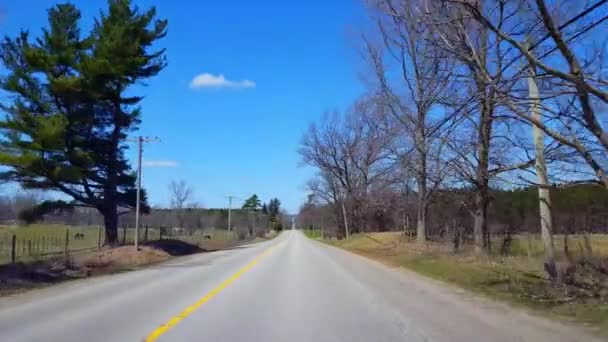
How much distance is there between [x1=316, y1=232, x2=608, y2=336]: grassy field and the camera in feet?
38.5

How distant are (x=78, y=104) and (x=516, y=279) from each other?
2841cm

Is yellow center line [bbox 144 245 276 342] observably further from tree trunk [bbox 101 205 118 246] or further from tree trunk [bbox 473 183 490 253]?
tree trunk [bbox 101 205 118 246]

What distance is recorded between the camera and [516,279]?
56.2 ft

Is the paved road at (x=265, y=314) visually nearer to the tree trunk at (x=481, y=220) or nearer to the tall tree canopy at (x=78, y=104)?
the tree trunk at (x=481, y=220)

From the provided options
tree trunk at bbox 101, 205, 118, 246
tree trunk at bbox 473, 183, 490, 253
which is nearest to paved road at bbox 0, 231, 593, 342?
tree trunk at bbox 473, 183, 490, 253

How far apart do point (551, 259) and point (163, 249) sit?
30.7 m

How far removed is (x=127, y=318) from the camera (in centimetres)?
1114

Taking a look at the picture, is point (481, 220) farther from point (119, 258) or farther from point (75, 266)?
point (119, 258)

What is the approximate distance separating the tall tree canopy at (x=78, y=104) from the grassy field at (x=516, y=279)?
19.0 meters

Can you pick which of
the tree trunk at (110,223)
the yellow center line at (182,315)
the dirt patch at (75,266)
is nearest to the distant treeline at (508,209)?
the yellow center line at (182,315)

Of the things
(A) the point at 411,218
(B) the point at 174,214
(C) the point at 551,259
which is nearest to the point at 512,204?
(A) the point at 411,218

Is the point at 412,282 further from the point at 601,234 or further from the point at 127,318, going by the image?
the point at 601,234

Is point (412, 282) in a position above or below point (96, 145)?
below

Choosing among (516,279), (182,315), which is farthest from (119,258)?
(182,315)
